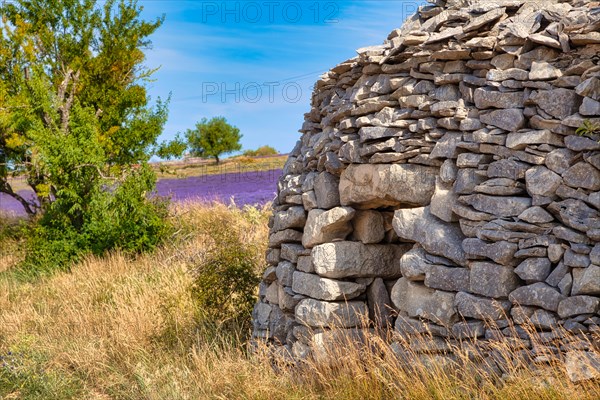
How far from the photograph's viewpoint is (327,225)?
5562 mm

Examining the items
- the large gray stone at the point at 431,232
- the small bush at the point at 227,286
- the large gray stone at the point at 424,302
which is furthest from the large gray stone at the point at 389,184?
the small bush at the point at 227,286

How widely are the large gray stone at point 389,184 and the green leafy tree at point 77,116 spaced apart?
23.5ft

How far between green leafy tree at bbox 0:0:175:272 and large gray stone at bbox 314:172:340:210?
22.0ft

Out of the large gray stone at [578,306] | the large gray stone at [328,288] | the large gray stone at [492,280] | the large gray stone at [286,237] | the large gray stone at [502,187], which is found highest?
the large gray stone at [502,187]

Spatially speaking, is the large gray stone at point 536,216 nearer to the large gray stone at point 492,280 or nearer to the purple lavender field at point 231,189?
the large gray stone at point 492,280

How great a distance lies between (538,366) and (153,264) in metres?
7.47

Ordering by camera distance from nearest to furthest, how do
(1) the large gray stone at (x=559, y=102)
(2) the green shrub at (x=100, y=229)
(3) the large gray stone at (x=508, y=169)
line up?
(1) the large gray stone at (x=559, y=102) → (3) the large gray stone at (x=508, y=169) → (2) the green shrub at (x=100, y=229)

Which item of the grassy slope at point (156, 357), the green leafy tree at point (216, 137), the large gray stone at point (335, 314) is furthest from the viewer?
the green leafy tree at point (216, 137)

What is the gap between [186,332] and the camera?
7.18 m

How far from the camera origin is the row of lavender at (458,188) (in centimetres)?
417

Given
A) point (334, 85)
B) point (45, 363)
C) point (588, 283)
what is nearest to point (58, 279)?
point (45, 363)

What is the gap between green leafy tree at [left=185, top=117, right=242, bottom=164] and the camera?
3244 centimetres

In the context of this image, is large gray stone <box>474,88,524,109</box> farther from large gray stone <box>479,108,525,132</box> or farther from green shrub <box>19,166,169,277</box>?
green shrub <box>19,166,169,277</box>

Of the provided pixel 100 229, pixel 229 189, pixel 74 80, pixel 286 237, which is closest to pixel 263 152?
pixel 229 189
